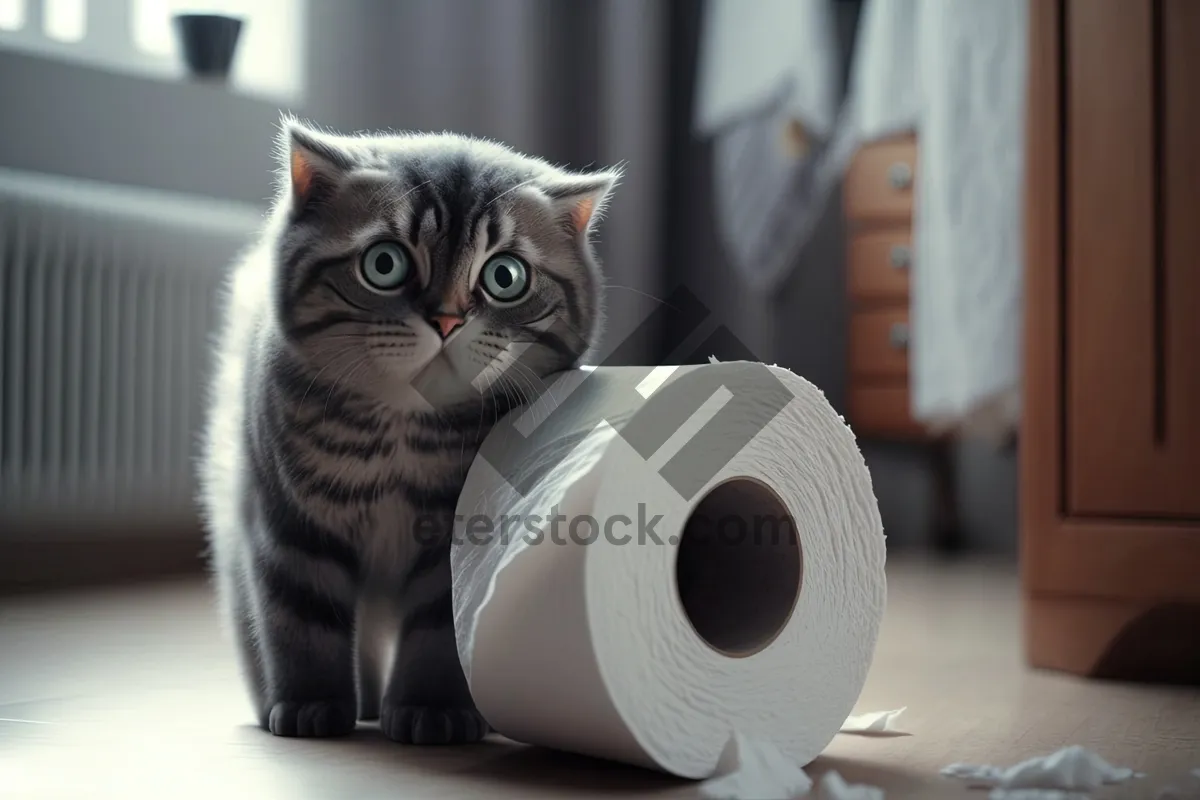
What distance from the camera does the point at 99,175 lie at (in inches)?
98.8

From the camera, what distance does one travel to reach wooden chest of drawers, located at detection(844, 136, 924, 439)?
3.29 metres

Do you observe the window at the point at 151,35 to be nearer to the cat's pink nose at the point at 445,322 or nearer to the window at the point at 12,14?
the window at the point at 12,14

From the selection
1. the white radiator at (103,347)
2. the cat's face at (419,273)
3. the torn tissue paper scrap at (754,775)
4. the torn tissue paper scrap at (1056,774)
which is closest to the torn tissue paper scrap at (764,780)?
the torn tissue paper scrap at (754,775)

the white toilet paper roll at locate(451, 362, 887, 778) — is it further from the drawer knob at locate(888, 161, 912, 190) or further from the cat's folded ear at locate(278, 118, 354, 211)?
the drawer knob at locate(888, 161, 912, 190)

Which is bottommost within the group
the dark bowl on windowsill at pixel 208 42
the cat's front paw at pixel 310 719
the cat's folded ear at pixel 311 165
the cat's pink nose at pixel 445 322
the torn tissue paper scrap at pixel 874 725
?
the torn tissue paper scrap at pixel 874 725

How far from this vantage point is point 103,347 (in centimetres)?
252

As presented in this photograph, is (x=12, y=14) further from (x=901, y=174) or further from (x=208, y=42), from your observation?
(x=901, y=174)

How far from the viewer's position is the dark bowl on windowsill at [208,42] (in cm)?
266

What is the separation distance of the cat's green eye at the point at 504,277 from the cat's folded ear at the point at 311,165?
15 cm

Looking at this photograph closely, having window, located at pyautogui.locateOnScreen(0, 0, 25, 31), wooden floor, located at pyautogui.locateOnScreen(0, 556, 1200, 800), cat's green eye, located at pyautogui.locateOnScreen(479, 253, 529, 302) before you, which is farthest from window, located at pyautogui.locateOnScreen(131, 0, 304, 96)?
cat's green eye, located at pyautogui.locateOnScreen(479, 253, 529, 302)

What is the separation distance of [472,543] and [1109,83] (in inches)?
42.5

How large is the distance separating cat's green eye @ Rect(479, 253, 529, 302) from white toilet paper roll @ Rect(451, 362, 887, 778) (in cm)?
9

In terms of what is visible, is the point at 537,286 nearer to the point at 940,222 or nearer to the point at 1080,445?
the point at 1080,445

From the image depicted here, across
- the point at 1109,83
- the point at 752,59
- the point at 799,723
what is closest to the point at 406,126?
the point at 752,59
